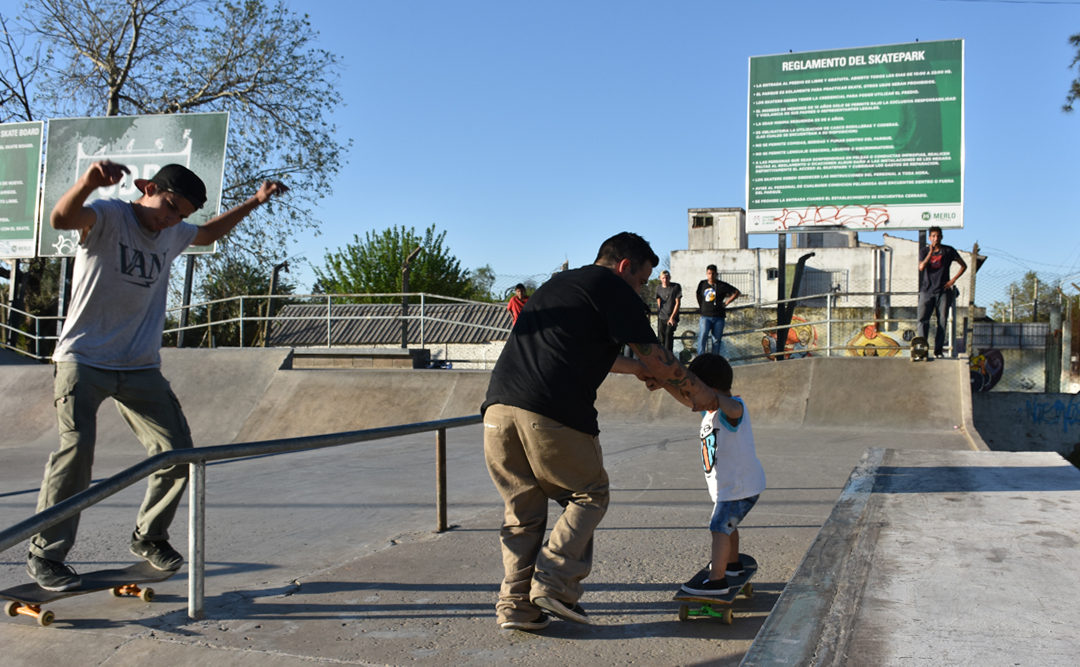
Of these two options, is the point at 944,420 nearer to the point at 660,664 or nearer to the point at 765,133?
the point at 765,133

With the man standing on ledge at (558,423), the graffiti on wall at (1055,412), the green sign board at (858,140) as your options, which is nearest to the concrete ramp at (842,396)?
the graffiti on wall at (1055,412)

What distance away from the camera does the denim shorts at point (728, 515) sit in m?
3.29

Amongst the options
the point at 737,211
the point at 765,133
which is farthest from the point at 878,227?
the point at 737,211

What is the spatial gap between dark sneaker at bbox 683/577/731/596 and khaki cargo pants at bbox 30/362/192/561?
2069mm

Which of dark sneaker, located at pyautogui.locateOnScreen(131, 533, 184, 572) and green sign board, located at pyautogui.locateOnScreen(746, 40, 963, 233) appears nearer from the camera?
dark sneaker, located at pyautogui.locateOnScreen(131, 533, 184, 572)

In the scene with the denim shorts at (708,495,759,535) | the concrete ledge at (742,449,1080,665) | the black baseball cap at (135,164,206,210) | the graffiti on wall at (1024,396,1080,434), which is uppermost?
the black baseball cap at (135,164,206,210)

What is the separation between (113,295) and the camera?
11.4 ft

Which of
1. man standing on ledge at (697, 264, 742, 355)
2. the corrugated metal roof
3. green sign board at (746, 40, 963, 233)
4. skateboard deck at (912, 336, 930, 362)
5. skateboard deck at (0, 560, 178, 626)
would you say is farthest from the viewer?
the corrugated metal roof

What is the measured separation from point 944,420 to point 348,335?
1570 inches

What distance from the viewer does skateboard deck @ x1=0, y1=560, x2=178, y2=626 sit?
3.16m

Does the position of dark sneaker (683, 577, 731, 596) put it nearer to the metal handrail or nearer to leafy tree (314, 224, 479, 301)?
the metal handrail

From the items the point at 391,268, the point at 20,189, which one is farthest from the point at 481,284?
the point at 20,189

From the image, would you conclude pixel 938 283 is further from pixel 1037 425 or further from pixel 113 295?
pixel 113 295

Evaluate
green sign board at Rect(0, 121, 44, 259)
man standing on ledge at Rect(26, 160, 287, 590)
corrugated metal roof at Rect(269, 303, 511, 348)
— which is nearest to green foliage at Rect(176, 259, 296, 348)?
green sign board at Rect(0, 121, 44, 259)
